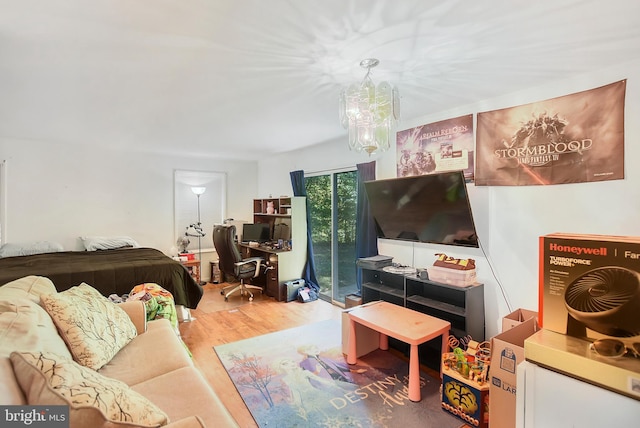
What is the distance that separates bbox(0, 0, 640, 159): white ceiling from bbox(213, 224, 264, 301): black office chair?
6.36 ft

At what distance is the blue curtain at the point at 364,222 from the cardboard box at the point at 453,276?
0.97 meters

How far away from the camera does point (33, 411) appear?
0.90 meters

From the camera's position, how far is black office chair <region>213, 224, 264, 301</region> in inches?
179

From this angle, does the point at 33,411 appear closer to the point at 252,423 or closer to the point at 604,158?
the point at 252,423

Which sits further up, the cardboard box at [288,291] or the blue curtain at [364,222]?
the blue curtain at [364,222]

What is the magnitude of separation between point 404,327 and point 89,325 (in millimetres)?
2061

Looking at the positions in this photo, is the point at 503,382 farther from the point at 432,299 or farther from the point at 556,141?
the point at 556,141

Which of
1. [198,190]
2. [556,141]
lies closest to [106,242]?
[198,190]

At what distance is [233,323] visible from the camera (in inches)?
147

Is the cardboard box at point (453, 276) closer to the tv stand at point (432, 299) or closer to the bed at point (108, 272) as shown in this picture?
the tv stand at point (432, 299)

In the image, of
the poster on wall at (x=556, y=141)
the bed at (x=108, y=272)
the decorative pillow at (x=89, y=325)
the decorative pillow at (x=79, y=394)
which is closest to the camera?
the decorative pillow at (x=79, y=394)

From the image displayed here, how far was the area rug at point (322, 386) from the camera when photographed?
2.05 meters

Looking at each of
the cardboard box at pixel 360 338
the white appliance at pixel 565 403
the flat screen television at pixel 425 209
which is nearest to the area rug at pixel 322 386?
the cardboard box at pixel 360 338

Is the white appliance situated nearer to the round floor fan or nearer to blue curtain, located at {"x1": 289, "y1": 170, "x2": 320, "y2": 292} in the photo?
the round floor fan
